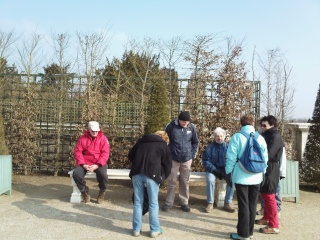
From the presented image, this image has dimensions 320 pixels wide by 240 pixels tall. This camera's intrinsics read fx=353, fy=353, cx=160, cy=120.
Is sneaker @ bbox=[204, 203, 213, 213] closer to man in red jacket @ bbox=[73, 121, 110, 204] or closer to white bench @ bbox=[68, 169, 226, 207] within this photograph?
white bench @ bbox=[68, 169, 226, 207]

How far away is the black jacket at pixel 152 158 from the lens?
478 cm

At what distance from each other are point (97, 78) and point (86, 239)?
18.1ft

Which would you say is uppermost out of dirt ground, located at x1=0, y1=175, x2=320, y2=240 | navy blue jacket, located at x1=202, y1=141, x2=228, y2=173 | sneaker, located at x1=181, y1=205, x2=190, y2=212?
navy blue jacket, located at x1=202, y1=141, x2=228, y2=173

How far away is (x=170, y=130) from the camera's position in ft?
20.7

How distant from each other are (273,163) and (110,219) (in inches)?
104

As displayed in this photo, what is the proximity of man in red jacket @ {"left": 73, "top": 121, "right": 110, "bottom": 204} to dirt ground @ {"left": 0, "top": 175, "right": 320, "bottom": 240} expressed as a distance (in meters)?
0.32

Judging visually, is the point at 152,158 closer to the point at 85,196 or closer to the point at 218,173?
the point at 218,173

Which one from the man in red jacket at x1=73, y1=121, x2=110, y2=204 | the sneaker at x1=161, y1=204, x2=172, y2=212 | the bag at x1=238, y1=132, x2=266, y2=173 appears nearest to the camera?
the bag at x1=238, y1=132, x2=266, y2=173

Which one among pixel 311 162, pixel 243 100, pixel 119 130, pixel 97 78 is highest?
pixel 97 78

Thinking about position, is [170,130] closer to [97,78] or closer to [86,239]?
[86,239]

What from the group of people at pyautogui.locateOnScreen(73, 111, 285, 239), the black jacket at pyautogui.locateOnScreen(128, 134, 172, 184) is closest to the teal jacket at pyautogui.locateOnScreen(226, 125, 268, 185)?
the group of people at pyautogui.locateOnScreen(73, 111, 285, 239)

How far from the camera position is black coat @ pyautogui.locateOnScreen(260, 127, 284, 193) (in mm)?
4945

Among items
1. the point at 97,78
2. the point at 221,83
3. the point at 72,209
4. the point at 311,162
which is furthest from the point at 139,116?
the point at 311,162

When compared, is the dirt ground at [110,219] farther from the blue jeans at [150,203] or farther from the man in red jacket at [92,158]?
the man in red jacket at [92,158]
